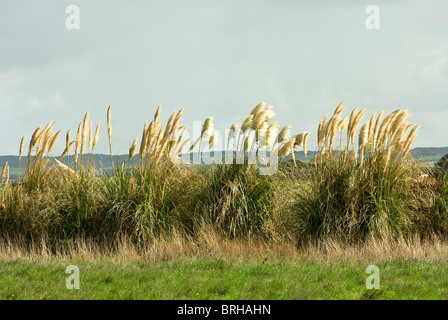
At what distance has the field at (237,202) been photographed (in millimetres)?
8133

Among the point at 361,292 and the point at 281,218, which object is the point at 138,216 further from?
the point at 361,292

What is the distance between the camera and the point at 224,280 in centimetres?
629

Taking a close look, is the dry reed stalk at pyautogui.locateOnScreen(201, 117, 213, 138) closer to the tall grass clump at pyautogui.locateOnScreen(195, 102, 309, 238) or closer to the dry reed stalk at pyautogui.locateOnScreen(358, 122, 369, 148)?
the tall grass clump at pyautogui.locateOnScreen(195, 102, 309, 238)

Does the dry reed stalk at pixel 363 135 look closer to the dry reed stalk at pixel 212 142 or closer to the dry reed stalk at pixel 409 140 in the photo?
the dry reed stalk at pixel 409 140

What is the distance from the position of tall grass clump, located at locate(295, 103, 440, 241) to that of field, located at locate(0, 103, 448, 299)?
21 millimetres

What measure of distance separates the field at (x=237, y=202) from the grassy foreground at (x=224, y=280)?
0.15 metres

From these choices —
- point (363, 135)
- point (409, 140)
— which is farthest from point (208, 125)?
point (409, 140)

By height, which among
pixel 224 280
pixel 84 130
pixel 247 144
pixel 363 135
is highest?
pixel 84 130

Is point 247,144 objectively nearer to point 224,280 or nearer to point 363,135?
point 363,135

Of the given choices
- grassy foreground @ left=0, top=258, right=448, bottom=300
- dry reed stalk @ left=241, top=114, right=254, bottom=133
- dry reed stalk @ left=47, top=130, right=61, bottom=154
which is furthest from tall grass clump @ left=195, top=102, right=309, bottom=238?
dry reed stalk @ left=47, top=130, right=61, bottom=154

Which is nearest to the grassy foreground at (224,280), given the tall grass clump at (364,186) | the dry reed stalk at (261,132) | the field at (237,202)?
the field at (237,202)

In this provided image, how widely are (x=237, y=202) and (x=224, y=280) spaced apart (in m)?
2.67

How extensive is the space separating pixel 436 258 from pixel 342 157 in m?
2.25
